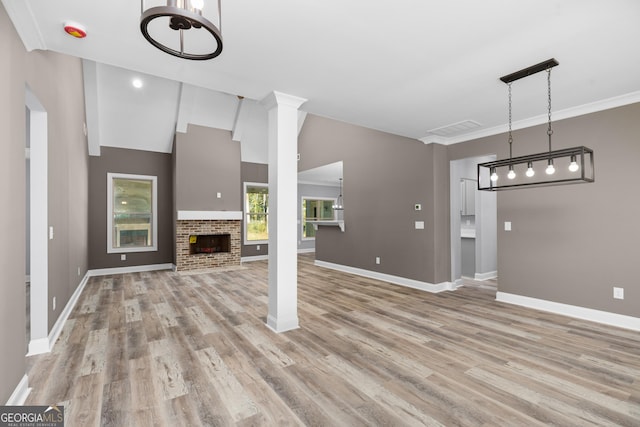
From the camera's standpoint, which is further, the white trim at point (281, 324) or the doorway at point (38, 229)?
the white trim at point (281, 324)

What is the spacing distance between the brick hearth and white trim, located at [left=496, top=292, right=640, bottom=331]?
5.58 metres

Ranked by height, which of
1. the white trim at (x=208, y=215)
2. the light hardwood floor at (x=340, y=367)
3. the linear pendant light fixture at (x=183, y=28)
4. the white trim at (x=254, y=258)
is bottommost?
the light hardwood floor at (x=340, y=367)

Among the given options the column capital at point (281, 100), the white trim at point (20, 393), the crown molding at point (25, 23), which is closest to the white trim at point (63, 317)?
the white trim at point (20, 393)

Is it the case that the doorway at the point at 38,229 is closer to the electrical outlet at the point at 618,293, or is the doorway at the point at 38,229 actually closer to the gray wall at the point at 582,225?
the gray wall at the point at 582,225

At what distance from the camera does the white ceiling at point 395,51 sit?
1.96 metres

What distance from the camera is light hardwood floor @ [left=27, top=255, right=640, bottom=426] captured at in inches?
76.5

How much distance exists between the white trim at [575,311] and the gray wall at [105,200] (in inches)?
274

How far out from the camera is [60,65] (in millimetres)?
3434

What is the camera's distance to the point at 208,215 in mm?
7031

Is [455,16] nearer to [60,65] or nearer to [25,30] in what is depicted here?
[25,30]

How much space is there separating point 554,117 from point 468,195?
9.08 feet

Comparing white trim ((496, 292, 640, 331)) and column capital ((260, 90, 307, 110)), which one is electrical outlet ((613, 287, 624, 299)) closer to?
white trim ((496, 292, 640, 331))

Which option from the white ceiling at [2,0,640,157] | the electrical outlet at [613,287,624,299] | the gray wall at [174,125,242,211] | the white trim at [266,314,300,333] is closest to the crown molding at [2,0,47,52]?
the white ceiling at [2,0,640,157]

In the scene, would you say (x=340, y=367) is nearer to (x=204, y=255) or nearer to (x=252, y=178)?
(x=204, y=255)
